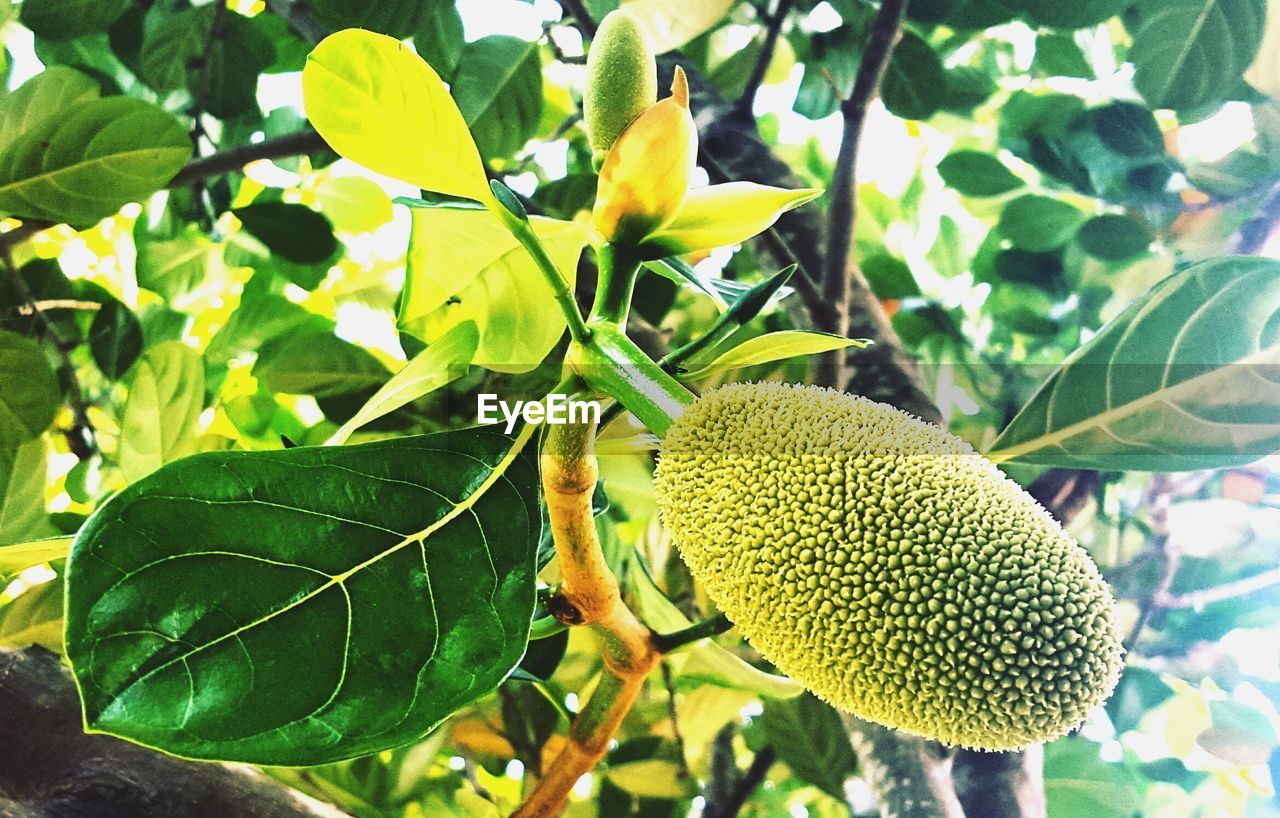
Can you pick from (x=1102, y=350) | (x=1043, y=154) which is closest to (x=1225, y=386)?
(x=1102, y=350)

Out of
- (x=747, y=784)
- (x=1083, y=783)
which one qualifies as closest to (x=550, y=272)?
(x=747, y=784)

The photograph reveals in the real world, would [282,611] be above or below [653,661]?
above

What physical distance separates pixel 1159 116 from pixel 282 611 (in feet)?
2.76

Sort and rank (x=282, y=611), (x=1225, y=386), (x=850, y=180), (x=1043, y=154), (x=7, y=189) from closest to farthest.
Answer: (x=282, y=611), (x=1225, y=386), (x=7, y=189), (x=850, y=180), (x=1043, y=154)

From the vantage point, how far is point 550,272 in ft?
1.06

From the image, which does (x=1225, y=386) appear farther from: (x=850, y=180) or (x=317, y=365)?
(x=317, y=365)

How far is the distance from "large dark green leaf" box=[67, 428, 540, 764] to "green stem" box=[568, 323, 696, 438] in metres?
0.05

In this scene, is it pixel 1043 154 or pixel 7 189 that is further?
pixel 1043 154

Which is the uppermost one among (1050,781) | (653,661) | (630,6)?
(630,6)

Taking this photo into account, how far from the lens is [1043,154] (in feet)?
2.62

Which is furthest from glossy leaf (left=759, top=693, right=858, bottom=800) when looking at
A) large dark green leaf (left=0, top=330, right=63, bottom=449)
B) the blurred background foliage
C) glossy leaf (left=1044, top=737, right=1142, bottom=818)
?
large dark green leaf (left=0, top=330, right=63, bottom=449)

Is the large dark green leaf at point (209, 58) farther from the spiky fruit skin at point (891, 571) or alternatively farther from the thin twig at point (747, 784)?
the thin twig at point (747, 784)

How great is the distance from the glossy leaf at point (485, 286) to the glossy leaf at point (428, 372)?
40 millimetres

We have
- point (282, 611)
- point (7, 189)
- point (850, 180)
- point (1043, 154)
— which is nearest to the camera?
point (282, 611)
